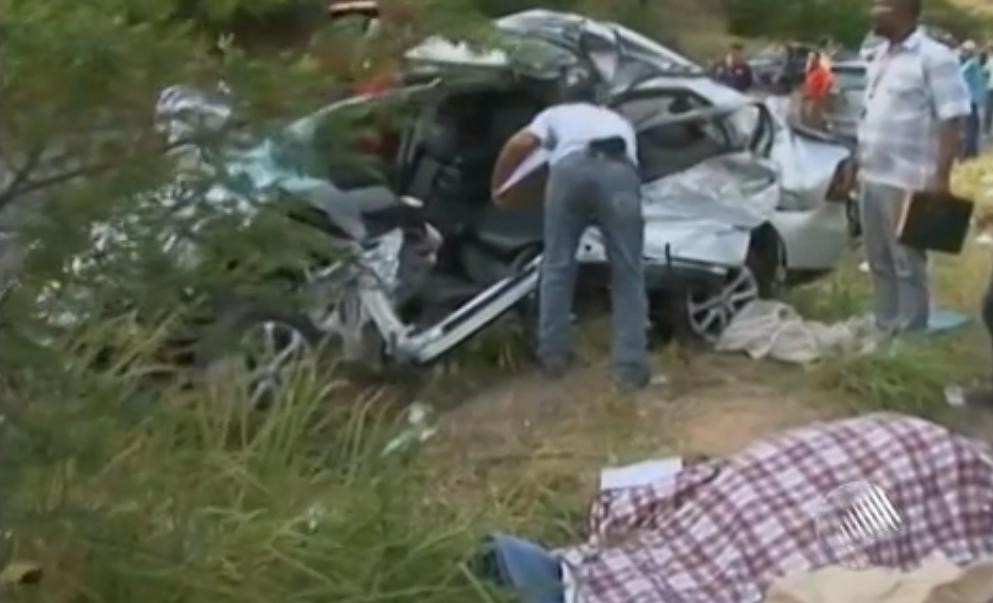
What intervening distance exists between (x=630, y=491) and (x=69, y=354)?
9.17 ft

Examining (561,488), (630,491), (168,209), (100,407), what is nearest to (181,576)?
(100,407)

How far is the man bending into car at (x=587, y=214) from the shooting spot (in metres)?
7.57

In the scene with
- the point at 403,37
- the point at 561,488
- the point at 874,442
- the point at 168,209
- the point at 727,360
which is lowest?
the point at 727,360

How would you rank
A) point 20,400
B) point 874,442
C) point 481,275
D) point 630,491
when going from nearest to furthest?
point 20,400
point 874,442
point 630,491
point 481,275

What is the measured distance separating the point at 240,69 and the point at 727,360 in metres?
5.79

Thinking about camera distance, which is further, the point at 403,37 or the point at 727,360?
the point at 727,360

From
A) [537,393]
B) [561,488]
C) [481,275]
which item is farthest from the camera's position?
[481,275]

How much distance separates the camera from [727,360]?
28.0ft

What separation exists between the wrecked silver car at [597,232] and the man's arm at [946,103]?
3.67ft

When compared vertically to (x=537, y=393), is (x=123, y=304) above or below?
above

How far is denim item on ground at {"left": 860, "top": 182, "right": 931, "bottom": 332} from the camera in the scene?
7.81 metres

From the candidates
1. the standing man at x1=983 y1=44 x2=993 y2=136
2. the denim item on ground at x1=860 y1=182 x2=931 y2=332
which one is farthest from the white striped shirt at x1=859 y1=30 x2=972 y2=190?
the standing man at x1=983 y1=44 x2=993 y2=136

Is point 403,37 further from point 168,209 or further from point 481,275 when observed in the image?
point 481,275

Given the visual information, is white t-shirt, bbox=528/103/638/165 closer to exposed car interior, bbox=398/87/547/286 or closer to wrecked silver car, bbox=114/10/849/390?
wrecked silver car, bbox=114/10/849/390
